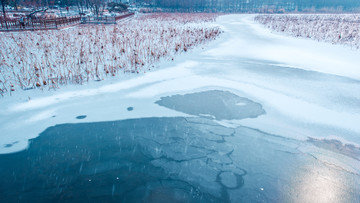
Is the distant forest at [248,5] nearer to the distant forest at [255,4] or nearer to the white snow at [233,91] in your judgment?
the distant forest at [255,4]

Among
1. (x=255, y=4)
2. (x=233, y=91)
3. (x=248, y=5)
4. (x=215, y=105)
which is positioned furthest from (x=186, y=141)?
(x=255, y=4)

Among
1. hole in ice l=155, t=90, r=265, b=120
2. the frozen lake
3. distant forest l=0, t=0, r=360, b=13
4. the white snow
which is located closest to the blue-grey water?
the frozen lake

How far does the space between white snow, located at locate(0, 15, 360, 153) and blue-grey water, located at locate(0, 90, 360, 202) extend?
0.48 m

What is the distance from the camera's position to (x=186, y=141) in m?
4.14

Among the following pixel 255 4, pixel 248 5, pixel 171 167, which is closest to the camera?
pixel 171 167

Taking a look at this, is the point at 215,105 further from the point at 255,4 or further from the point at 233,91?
the point at 255,4

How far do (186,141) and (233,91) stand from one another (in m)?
2.96

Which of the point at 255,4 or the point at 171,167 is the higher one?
the point at 255,4

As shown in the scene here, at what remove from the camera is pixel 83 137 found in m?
4.29

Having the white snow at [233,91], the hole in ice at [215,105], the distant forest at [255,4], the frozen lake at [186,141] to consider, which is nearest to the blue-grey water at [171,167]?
the frozen lake at [186,141]

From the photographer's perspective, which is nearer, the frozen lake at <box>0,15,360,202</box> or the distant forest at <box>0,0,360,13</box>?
the frozen lake at <box>0,15,360,202</box>

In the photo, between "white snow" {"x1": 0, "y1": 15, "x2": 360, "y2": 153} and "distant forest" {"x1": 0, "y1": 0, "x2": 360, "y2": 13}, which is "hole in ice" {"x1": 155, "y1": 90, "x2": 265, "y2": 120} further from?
"distant forest" {"x1": 0, "y1": 0, "x2": 360, "y2": 13}

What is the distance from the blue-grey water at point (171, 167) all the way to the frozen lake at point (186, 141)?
0.05 ft

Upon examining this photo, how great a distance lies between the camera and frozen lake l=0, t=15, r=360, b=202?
304 cm
